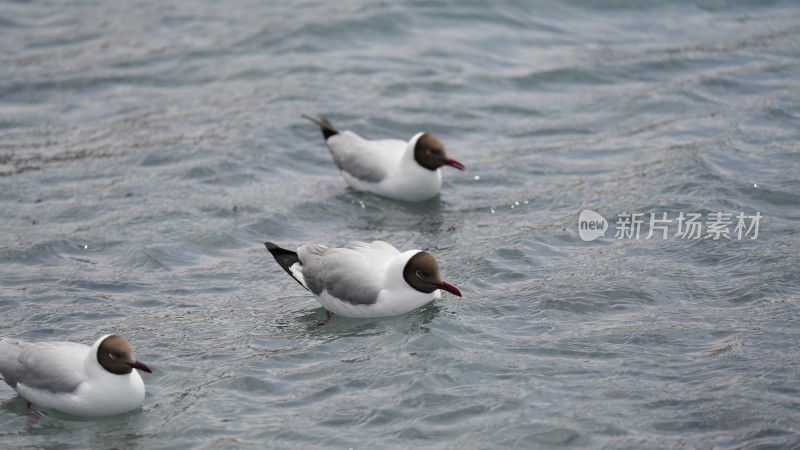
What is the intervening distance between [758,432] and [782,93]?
8883mm

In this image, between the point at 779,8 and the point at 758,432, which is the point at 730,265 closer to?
the point at 758,432

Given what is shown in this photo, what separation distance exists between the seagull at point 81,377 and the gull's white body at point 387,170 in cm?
546

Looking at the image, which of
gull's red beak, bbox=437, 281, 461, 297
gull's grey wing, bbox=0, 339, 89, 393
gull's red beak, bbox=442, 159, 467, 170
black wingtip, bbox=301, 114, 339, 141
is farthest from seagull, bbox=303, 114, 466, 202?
gull's grey wing, bbox=0, 339, 89, 393

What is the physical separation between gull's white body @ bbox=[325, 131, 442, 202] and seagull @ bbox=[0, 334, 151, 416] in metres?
5.46

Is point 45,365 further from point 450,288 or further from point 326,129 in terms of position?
point 326,129

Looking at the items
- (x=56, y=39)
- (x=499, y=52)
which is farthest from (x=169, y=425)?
(x=56, y=39)

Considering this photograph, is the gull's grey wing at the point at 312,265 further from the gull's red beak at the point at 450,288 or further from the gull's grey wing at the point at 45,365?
the gull's grey wing at the point at 45,365

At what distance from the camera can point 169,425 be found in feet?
27.6

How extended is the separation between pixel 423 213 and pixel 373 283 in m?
3.22

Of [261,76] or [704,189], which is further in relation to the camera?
[261,76]

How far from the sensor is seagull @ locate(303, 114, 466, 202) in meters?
13.5

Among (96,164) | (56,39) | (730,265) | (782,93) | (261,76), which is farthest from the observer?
(56,39)

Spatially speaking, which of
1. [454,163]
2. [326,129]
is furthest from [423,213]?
[326,129]

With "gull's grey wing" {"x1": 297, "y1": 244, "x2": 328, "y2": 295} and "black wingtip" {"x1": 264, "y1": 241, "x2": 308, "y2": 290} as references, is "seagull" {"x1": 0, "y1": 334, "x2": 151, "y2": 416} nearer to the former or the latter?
"gull's grey wing" {"x1": 297, "y1": 244, "x2": 328, "y2": 295}
